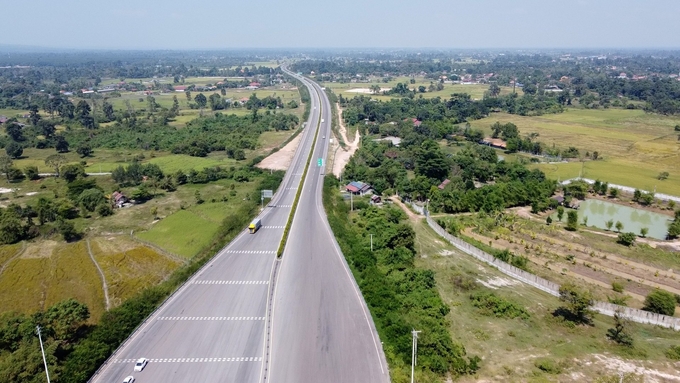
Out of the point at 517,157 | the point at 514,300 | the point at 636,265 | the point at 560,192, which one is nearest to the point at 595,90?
the point at 517,157

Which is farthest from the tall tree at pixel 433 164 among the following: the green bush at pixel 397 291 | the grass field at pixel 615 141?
the grass field at pixel 615 141

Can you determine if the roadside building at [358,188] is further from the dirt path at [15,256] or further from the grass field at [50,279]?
the dirt path at [15,256]

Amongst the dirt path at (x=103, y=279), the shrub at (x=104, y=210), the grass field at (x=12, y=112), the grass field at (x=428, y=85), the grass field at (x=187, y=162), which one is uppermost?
the grass field at (x=428, y=85)

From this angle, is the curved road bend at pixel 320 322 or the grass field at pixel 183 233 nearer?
the curved road bend at pixel 320 322

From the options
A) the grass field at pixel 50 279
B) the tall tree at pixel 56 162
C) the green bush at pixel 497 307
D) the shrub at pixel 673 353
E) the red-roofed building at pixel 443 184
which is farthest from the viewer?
the tall tree at pixel 56 162

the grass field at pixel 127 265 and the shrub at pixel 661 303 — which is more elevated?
the shrub at pixel 661 303

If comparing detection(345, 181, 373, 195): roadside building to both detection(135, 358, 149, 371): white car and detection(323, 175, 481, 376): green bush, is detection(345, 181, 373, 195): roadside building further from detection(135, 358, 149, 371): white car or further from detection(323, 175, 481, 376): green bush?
detection(135, 358, 149, 371): white car

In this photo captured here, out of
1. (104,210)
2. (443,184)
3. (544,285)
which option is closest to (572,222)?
(544,285)

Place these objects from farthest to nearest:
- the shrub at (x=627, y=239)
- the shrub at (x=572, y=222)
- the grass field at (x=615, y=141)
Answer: the grass field at (x=615, y=141) → the shrub at (x=572, y=222) → the shrub at (x=627, y=239)

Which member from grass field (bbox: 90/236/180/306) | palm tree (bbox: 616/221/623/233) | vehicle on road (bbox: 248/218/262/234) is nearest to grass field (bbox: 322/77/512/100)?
palm tree (bbox: 616/221/623/233)
